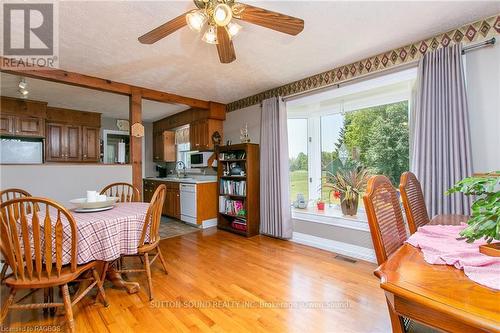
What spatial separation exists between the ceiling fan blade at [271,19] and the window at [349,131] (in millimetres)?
1602

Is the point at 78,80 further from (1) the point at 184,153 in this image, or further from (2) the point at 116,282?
(1) the point at 184,153

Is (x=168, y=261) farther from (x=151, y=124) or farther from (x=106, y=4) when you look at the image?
(x=151, y=124)

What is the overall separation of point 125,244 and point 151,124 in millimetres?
5313

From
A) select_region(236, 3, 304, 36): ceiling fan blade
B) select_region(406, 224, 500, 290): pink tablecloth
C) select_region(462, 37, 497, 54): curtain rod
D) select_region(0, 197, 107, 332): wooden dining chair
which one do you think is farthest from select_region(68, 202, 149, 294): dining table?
select_region(462, 37, 497, 54): curtain rod

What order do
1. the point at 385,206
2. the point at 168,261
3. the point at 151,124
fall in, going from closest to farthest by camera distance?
the point at 385,206
the point at 168,261
the point at 151,124

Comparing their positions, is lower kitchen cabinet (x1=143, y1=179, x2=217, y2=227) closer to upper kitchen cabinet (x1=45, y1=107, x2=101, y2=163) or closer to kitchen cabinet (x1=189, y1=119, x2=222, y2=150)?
kitchen cabinet (x1=189, y1=119, x2=222, y2=150)

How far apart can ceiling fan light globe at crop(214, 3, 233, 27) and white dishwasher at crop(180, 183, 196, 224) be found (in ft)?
10.8

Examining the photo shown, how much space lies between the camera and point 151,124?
6.62 m

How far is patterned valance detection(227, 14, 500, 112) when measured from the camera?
2061 millimetres

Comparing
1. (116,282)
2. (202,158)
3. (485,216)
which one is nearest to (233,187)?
(202,158)

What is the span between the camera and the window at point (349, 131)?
116 inches

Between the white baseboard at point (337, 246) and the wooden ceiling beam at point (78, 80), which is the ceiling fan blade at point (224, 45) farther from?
the white baseboard at point (337, 246)

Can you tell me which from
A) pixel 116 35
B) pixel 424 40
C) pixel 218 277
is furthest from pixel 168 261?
pixel 424 40

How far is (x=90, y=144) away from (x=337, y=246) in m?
5.59
